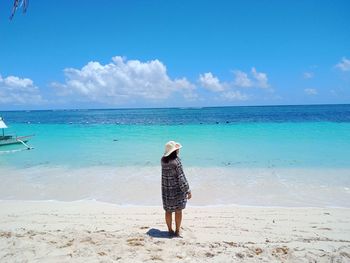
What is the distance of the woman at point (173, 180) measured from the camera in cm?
479

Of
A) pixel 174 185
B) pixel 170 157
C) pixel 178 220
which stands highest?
pixel 170 157

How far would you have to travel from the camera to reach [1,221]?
6.08 metres

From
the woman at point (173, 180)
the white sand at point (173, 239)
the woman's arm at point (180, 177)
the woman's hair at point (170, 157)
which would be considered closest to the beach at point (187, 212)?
the white sand at point (173, 239)

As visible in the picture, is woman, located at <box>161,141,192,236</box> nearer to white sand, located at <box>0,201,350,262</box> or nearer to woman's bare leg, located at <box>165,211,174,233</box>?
woman's bare leg, located at <box>165,211,174,233</box>

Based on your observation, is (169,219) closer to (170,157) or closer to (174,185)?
(174,185)

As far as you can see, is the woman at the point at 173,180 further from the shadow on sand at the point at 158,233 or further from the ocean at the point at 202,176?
the ocean at the point at 202,176

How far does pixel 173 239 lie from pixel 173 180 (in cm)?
94

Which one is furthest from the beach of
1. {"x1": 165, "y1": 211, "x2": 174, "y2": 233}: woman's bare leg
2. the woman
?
the woman

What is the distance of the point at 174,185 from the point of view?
4.86m

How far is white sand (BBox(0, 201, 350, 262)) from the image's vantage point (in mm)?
4336

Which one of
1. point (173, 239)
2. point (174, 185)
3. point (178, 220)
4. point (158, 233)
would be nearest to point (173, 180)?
point (174, 185)

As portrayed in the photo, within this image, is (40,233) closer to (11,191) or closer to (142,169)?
(11,191)

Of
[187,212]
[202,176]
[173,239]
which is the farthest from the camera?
[202,176]

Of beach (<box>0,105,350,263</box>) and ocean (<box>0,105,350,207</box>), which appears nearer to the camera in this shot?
beach (<box>0,105,350,263</box>)
